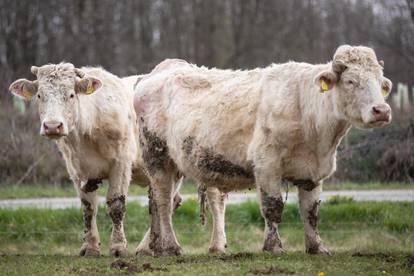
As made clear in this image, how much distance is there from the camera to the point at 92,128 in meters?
10.5

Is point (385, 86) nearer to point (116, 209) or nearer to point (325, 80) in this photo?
point (325, 80)

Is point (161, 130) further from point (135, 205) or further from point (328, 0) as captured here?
point (328, 0)

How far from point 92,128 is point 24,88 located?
99 cm

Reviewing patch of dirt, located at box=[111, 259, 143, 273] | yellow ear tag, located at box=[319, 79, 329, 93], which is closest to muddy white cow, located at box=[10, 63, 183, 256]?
patch of dirt, located at box=[111, 259, 143, 273]

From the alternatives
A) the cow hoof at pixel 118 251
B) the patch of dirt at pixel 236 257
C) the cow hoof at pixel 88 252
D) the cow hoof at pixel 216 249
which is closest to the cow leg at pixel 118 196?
the cow hoof at pixel 118 251

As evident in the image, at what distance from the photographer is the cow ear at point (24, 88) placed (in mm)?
10195

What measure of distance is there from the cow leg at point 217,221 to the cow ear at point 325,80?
121 inches

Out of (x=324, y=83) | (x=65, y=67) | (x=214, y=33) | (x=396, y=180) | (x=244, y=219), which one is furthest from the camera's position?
(x=214, y=33)

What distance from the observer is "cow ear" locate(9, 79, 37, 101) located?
33.4 ft

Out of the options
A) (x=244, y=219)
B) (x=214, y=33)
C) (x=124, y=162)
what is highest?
(x=214, y=33)

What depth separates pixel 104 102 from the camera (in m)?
10.7

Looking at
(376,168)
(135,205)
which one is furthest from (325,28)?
(135,205)

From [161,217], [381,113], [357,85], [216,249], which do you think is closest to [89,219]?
[161,217]

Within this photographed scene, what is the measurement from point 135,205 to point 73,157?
469 cm
